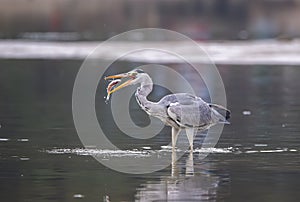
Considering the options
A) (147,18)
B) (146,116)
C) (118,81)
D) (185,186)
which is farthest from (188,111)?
A: (147,18)

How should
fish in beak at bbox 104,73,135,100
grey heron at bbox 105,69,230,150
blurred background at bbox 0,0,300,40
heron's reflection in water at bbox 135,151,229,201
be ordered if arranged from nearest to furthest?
heron's reflection in water at bbox 135,151,229,201, fish in beak at bbox 104,73,135,100, grey heron at bbox 105,69,230,150, blurred background at bbox 0,0,300,40

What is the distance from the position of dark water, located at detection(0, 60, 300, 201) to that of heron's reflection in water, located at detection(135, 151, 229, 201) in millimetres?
11

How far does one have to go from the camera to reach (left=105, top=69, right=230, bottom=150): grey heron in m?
15.2

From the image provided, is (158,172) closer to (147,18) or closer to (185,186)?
(185,186)

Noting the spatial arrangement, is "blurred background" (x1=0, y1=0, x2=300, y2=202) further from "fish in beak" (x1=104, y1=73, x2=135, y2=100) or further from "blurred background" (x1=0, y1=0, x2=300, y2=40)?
"fish in beak" (x1=104, y1=73, x2=135, y2=100)

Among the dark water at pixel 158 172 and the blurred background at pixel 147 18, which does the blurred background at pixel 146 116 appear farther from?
the blurred background at pixel 147 18

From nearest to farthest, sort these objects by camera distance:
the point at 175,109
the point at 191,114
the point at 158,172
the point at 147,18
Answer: the point at 158,172 → the point at 175,109 → the point at 191,114 → the point at 147,18

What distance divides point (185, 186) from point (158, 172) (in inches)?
42.0

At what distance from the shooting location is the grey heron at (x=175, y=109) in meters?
15.2

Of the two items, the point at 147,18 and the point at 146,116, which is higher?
the point at 147,18

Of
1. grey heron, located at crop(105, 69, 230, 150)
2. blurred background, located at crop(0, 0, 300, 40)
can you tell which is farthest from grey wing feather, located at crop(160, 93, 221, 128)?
blurred background, located at crop(0, 0, 300, 40)

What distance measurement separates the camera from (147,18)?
5375 cm

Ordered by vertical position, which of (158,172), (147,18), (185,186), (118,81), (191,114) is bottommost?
(185,186)

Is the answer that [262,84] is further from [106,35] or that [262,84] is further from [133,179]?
[106,35]
